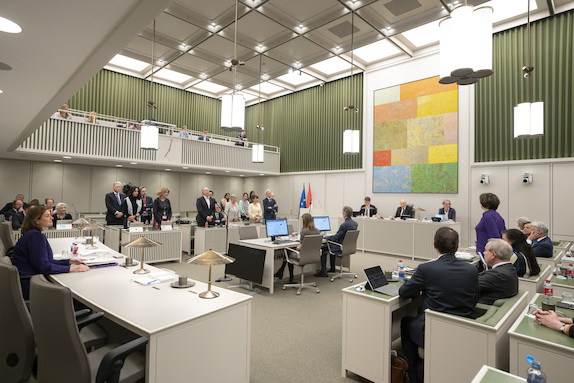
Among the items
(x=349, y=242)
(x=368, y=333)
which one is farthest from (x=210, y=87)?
(x=368, y=333)

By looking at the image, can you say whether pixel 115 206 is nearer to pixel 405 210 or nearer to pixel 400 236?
pixel 400 236

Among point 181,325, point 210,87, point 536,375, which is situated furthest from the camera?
point 210,87

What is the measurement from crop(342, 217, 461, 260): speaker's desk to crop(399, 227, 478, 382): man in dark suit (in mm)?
5544

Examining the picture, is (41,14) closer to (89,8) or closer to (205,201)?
(89,8)

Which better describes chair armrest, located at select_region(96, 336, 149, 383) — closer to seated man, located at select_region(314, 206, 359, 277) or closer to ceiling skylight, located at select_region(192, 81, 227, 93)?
seated man, located at select_region(314, 206, 359, 277)

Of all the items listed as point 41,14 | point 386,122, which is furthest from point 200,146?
point 41,14

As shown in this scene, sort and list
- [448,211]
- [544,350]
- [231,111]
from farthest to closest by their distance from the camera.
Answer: [448,211], [231,111], [544,350]

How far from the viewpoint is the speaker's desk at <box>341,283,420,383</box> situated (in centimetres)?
254

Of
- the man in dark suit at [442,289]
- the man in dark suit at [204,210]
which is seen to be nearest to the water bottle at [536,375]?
the man in dark suit at [442,289]

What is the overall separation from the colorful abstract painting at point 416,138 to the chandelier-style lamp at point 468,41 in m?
7.31

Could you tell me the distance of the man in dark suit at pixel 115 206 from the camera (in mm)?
7020

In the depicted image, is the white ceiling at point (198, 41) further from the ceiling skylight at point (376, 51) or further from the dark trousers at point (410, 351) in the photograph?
the dark trousers at point (410, 351)

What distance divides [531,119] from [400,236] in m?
4.45

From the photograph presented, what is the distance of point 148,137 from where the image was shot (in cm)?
627
